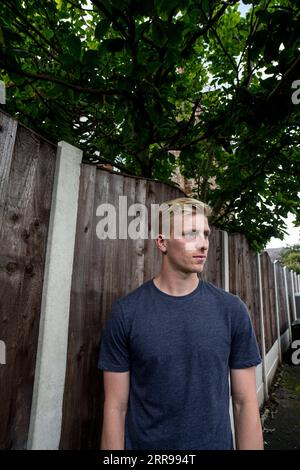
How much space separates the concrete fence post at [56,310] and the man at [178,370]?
0.29m

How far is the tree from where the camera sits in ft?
6.59

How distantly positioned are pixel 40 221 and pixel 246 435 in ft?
6.08

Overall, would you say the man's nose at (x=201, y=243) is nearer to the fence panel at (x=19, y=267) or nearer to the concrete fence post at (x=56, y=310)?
the concrete fence post at (x=56, y=310)

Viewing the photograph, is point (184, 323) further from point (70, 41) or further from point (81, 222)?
point (70, 41)

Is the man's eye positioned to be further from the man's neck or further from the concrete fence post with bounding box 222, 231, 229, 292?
the concrete fence post with bounding box 222, 231, 229, 292

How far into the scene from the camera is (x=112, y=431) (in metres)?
1.70

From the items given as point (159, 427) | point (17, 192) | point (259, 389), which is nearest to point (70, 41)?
point (17, 192)

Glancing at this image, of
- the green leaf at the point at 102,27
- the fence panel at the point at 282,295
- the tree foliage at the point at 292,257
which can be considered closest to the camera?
the green leaf at the point at 102,27

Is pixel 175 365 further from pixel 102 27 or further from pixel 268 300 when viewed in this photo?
pixel 268 300

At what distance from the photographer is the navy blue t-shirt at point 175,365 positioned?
1.70 m

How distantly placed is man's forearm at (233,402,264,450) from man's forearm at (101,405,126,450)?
743 mm

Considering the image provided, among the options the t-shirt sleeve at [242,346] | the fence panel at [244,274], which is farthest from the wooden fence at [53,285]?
the fence panel at [244,274]

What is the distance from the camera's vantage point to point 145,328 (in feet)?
5.77

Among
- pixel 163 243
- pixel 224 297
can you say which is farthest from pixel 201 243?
pixel 224 297
